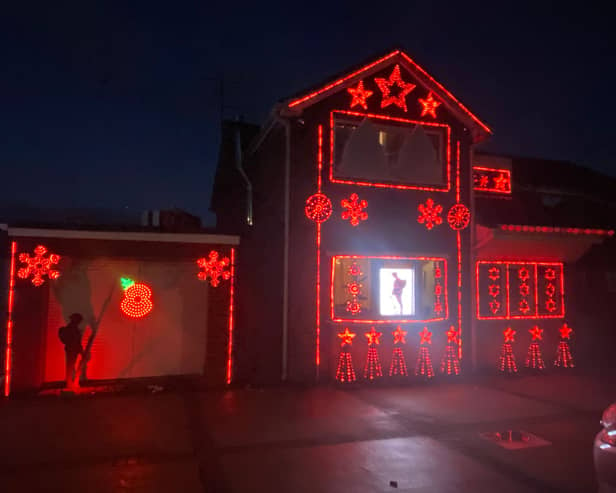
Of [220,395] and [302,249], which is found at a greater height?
[302,249]

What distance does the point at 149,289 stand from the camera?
1101 cm

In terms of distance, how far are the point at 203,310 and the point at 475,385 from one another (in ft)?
21.0

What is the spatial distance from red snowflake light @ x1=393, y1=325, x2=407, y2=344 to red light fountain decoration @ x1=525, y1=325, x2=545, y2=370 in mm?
3699

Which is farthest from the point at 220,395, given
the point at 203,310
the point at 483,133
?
the point at 483,133

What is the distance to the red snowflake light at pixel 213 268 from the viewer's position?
1080 centimetres

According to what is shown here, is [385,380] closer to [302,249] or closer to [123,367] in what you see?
[302,249]

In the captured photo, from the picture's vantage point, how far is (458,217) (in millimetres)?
12125

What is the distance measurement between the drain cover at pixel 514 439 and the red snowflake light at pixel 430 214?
18.1 feet

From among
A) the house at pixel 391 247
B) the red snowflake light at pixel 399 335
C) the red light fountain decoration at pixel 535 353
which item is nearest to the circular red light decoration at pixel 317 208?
the house at pixel 391 247

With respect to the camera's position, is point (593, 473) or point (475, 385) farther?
point (475, 385)

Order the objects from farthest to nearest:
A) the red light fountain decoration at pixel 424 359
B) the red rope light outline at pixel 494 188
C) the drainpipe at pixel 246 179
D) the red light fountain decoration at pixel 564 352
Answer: the drainpipe at pixel 246 179 → the red rope light outline at pixel 494 188 → the red light fountain decoration at pixel 564 352 → the red light fountain decoration at pixel 424 359

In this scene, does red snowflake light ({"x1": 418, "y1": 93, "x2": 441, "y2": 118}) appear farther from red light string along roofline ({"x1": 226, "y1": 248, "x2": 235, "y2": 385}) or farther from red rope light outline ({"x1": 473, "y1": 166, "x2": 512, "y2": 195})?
red light string along roofline ({"x1": 226, "y1": 248, "x2": 235, "y2": 385})

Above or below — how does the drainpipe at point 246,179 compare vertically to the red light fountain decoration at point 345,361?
above

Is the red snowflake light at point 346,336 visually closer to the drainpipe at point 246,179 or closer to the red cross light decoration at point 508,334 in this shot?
the red cross light decoration at point 508,334
